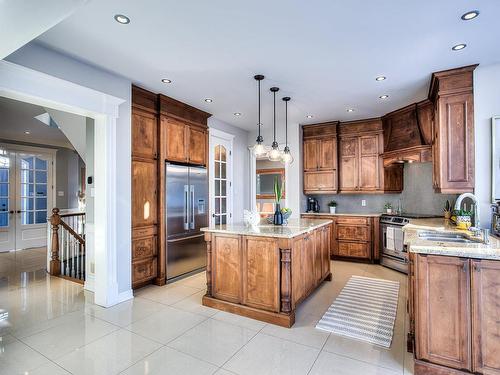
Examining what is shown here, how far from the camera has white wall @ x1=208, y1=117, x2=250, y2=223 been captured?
5.85 meters

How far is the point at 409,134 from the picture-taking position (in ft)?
14.9

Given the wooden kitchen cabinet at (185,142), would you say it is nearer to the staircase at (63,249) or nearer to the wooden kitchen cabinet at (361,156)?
the staircase at (63,249)

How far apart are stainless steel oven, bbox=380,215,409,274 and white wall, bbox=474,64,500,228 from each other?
1.43m

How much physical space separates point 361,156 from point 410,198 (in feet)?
4.01

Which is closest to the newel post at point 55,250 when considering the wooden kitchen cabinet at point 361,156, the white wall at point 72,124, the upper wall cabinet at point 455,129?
the white wall at point 72,124

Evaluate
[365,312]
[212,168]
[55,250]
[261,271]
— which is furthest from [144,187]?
[365,312]

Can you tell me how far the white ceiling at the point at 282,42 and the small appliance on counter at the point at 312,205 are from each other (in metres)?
2.68

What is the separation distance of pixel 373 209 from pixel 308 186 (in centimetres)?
143

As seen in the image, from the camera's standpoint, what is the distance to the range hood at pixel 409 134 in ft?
13.9

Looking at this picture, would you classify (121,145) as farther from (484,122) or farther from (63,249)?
(484,122)

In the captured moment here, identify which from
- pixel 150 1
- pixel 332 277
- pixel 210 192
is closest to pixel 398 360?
pixel 332 277

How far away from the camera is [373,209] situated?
18.7ft

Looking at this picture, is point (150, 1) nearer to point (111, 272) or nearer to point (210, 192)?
point (111, 272)

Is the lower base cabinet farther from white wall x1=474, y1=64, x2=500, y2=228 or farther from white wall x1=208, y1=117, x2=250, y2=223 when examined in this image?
white wall x1=208, y1=117, x2=250, y2=223
